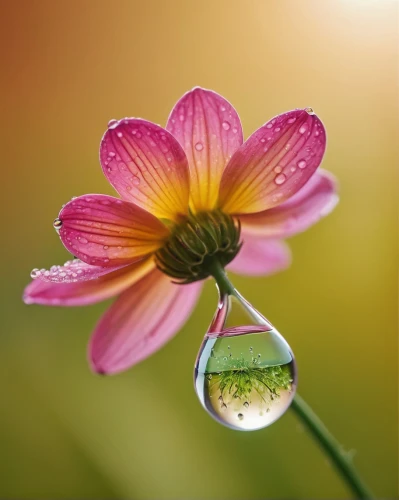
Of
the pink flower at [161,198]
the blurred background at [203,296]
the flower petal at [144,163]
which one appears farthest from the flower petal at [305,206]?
the blurred background at [203,296]

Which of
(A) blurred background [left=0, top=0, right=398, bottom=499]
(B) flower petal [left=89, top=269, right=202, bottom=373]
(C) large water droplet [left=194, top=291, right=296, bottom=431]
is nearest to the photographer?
(C) large water droplet [left=194, top=291, right=296, bottom=431]

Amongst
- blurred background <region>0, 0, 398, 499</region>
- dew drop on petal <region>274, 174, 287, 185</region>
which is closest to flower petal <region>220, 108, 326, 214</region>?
dew drop on petal <region>274, 174, 287, 185</region>

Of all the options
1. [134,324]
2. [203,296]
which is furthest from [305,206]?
[203,296]

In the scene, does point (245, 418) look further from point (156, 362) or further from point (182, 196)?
point (156, 362)

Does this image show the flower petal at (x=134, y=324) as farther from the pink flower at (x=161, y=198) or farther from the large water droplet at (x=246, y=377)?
the large water droplet at (x=246, y=377)

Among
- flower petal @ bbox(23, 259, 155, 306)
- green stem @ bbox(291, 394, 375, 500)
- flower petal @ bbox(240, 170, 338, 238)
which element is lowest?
green stem @ bbox(291, 394, 375, 500)

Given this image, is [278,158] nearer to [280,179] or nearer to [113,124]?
[280,179]

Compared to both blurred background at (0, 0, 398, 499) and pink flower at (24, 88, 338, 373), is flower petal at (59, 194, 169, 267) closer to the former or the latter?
pink flower at (24, 88, 338, 373)
